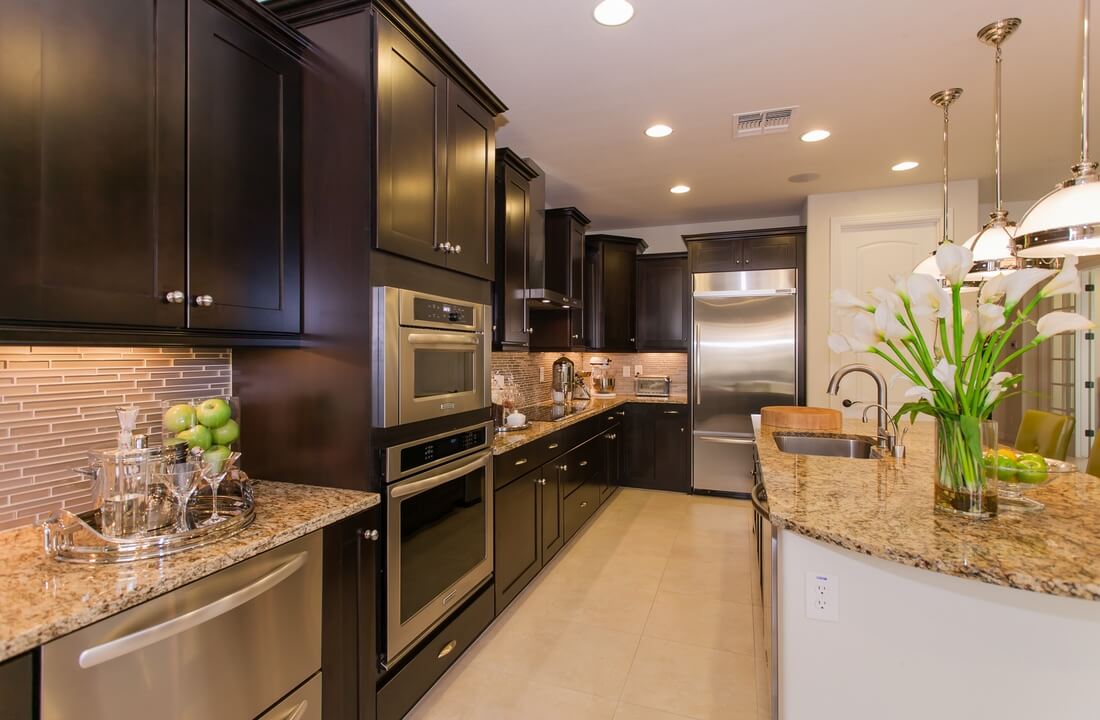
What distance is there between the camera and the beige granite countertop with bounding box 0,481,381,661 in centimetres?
93

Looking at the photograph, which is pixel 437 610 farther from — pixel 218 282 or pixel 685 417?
pixel 685 417

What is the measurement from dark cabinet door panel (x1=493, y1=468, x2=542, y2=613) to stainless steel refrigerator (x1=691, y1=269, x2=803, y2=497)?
2.41 m

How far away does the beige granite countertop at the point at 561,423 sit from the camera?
2.64 metres

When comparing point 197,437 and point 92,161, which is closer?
point 92,161

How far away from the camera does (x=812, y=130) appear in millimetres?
3135

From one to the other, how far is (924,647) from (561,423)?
92.0 inches

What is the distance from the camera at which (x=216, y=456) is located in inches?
59.0

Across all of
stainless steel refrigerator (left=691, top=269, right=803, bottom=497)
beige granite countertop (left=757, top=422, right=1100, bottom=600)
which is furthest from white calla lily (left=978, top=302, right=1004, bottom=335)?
stainless steel refrigerator (left=691, top=269, right=803, bottom=497)

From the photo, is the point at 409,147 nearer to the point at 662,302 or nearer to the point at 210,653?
the point at 210,653

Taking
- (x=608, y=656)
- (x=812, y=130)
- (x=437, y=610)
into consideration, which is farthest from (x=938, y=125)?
(x=437, y=610)

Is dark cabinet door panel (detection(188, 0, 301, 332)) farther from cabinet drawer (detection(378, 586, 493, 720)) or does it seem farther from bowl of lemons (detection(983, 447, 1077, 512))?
bowl of lemons (detection(983, 447, 1077, 512))

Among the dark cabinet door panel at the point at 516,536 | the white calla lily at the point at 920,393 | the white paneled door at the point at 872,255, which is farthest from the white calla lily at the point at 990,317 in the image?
the white paneled door at the point at 872,255

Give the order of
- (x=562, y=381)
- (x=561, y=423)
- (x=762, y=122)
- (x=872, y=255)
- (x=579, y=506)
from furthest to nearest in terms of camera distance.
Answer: (x=562, y=381) < (x=872, y=255) < (x=579, y=506) < (x=561, y=423) < (x=762, y=122)

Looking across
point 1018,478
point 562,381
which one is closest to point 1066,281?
point 1018,478
